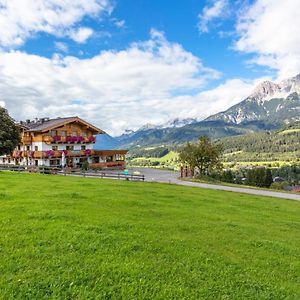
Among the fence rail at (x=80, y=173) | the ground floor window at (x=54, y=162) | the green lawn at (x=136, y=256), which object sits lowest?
the green lawn at (x=136, y=256)

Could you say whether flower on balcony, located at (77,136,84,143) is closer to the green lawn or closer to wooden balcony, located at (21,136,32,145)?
wooden balcony, located at (21,136,32,145)

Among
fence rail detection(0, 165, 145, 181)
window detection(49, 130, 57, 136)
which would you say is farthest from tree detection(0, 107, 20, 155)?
window detection(49, 130, 57, 136)

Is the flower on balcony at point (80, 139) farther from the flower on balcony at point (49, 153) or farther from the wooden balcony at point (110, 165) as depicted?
the flower on balcony at point (49, 153)

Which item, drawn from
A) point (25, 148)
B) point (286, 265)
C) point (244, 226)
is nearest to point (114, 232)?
point (286, 265)

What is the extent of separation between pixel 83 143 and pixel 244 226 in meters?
62.6

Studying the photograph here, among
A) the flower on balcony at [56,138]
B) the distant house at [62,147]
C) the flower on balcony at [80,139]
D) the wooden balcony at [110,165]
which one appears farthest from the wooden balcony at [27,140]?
the wooden balcony at [110,165]

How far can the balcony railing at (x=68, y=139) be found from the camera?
6731 centimetres

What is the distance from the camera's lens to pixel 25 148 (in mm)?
72438

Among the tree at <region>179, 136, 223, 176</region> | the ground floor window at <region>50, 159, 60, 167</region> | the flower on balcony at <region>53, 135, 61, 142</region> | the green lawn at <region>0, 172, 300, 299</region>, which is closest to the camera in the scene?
the green lawn at <region>0, 172, 300, 299</region>

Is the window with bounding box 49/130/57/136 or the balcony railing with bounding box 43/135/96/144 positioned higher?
the window with bounding box 49/130/57/136

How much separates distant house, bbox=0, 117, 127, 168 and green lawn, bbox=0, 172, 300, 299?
53.3m

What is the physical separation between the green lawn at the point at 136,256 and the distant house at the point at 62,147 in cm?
5327

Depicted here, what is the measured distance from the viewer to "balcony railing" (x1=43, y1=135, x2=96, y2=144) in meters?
67.3

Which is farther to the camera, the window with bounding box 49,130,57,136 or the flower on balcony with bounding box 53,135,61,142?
the window with bounding box 49,130,57,136
